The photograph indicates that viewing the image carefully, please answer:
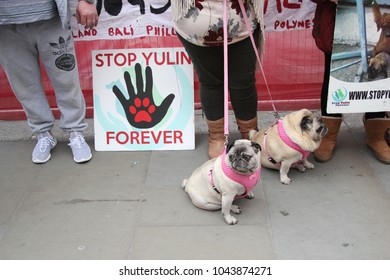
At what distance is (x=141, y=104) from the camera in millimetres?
3885

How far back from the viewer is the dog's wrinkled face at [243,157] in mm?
2743

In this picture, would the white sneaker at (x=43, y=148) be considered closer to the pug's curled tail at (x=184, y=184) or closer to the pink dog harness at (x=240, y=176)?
the pug's curled tail at (x=184, y=184)

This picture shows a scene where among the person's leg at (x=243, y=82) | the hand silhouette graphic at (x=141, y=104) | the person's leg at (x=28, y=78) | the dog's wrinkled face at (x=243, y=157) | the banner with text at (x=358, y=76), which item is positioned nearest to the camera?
the dog's wrinkled face at (x=243, y=157)

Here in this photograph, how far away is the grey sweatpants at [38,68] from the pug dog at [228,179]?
1203 mm

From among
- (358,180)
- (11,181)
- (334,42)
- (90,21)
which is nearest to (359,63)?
(334,42)

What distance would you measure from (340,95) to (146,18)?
1.65 meters

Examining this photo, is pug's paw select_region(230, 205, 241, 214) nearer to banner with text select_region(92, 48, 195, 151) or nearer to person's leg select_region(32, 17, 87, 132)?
banner with text select_region(92, 48, 195, 151)

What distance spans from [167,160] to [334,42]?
1474 millimetres

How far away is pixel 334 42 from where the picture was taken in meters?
3.22

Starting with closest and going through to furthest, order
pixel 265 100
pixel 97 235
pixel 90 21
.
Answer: pixel 97 235 < pixel 90 21 < pixel 265 100

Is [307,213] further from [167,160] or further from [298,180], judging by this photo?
[167,160]

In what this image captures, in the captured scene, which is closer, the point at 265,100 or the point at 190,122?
the point at 190,122

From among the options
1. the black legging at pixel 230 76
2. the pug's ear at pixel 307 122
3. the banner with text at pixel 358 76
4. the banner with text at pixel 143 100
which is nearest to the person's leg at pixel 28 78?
the banner with text at pixel 143 100

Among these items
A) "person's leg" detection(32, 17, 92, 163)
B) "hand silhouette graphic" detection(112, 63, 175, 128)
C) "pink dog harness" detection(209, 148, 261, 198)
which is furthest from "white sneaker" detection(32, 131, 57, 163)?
"pink dog harness" detection(209, 148, 261, 198)
